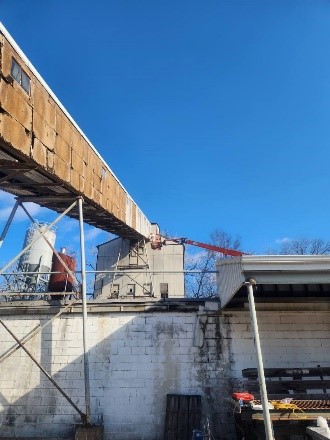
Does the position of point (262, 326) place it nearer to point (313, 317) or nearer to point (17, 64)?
point (313, 317)

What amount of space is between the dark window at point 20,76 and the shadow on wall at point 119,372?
6.21 metres

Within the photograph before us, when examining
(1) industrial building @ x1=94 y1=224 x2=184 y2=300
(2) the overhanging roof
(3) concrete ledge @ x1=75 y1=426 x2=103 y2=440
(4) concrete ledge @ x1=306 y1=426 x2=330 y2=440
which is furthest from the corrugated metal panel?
(1) industrial building @ x1=94 y1=224 x2=184 y2=300

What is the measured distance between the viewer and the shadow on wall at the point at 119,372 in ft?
26.7

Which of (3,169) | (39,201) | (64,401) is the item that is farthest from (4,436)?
(3,169)

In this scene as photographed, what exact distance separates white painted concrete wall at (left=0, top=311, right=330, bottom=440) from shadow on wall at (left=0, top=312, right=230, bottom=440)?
0.02 m

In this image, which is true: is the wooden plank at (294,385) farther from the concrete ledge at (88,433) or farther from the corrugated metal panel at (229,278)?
the concrete ledge at (88,433)

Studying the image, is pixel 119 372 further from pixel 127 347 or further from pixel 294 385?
pixel 294 385

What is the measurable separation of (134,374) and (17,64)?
25.9 feet

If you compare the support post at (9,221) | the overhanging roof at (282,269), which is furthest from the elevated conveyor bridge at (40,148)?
the overhanging roof at (282,269)

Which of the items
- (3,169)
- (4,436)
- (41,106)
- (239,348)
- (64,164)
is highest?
(41,106)

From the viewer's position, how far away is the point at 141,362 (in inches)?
337

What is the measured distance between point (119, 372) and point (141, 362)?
25.3 inches

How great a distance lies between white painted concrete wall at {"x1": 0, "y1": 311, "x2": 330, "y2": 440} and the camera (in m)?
8.15

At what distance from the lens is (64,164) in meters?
7.88
